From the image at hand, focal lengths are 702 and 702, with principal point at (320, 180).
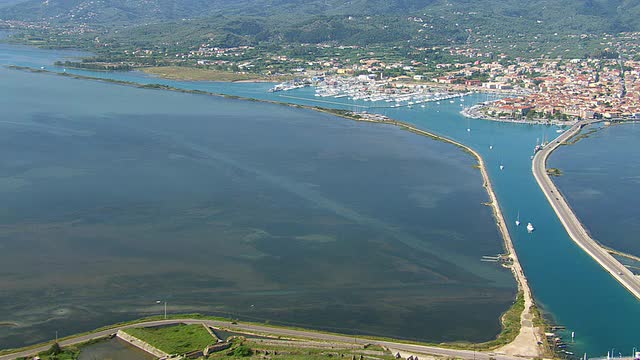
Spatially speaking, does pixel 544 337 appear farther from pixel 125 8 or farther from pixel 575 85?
pixel 125 8

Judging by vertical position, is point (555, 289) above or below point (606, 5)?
below

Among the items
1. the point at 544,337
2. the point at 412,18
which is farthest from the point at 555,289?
the point at 412,18

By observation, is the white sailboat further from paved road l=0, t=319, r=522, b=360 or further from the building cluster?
the building cluster

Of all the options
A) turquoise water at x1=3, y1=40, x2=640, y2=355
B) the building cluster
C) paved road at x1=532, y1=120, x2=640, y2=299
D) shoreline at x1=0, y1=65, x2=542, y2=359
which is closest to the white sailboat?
turquoise water at x1=3, y1=40, x2=640, y2=355

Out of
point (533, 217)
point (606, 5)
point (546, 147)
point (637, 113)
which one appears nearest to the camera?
point (533, 217)

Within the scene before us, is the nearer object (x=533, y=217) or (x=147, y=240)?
(x=147, y=240)

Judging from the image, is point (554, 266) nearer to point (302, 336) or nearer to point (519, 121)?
point (302, 336)
